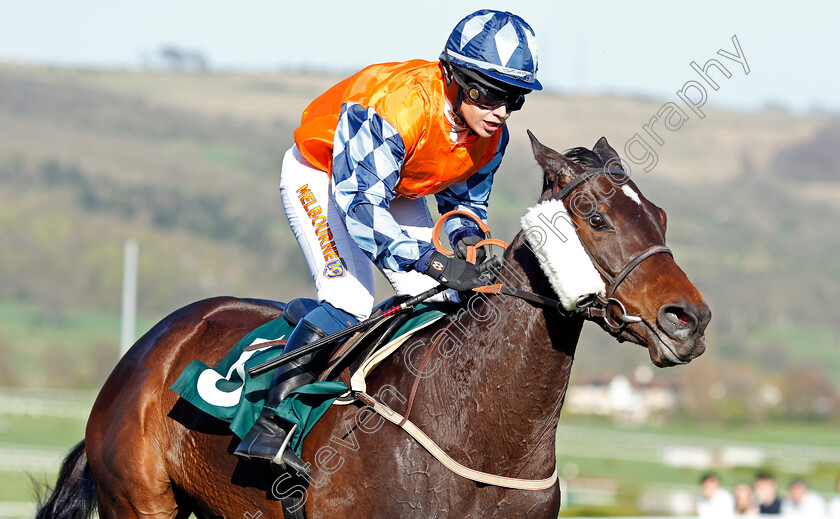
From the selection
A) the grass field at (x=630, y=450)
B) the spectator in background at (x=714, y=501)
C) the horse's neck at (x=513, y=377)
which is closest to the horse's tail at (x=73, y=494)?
the horse's neck at (x=513, y=377)

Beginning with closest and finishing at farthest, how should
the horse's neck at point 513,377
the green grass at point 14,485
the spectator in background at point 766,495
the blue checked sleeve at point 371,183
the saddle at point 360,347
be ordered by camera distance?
the horse's neck at point 513,377 → the blue checked sleeve at point 371,183 → the saddle at point 360,347 → the spectator in background at point 766,495 → the green grass at point 14,485

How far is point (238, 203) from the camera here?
61.1 metres

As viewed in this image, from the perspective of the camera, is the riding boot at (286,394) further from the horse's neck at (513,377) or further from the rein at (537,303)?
the horse's neck at (513,377)

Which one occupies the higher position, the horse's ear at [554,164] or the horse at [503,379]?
the horse's ear at [554,164]

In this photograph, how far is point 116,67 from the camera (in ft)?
225

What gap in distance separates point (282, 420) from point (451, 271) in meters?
0.84

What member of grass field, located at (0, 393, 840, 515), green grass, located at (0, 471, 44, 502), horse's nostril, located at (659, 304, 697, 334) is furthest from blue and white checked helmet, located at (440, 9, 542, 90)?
green grass, located at (0, 471, 44, 502)

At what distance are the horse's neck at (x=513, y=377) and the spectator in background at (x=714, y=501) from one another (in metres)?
5.50

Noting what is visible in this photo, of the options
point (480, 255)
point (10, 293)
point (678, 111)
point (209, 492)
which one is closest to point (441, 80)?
point (480, 255)

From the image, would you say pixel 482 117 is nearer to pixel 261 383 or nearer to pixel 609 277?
pixel 609 277

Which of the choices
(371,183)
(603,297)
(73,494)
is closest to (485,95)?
(371,183)

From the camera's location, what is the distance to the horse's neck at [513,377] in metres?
3.23

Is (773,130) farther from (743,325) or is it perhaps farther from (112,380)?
(112,380)

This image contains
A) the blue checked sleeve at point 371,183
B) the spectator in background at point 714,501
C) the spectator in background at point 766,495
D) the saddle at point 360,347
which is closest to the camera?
the blue checked sleeve at point 371,183
